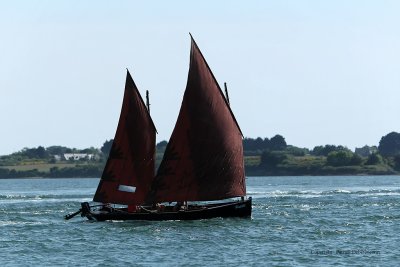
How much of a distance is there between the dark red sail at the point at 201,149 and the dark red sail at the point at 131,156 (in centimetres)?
280

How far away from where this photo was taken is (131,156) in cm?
8850

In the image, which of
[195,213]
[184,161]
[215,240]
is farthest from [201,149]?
[215,240]

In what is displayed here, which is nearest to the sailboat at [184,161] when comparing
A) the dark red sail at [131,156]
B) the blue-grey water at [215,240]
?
the dark red sail at [131,156]

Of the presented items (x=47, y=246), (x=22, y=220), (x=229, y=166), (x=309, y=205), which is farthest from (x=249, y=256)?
(x=309, y=205)

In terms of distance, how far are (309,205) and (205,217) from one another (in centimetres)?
2833

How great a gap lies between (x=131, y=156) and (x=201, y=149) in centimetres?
665

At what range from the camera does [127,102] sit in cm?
8806

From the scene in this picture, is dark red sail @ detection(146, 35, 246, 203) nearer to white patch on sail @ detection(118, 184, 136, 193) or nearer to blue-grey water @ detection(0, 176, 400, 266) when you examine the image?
blue-grey water @ detection(0, 176, 400, 266)

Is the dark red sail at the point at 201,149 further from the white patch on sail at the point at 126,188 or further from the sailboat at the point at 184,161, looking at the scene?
the white patch on sail at the point at 126,188

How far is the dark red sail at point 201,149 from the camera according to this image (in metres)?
83.6

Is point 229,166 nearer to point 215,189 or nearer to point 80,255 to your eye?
point 215,189

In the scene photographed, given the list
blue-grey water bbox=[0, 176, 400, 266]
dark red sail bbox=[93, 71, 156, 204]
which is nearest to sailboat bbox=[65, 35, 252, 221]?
dark red sail bbox=[93, 71, 156, 204]

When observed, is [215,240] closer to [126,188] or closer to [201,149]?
[201,149]

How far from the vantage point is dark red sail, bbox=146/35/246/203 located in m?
83.6
